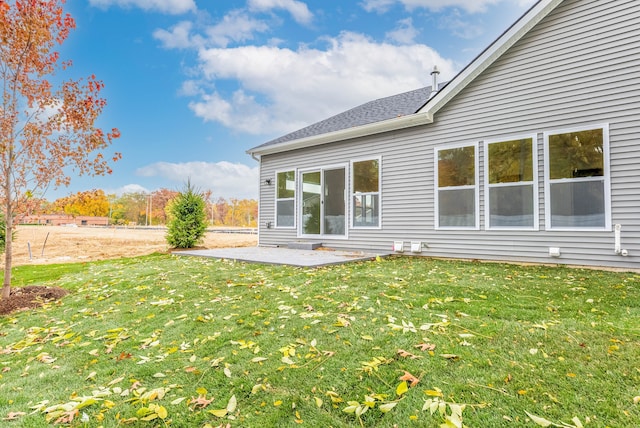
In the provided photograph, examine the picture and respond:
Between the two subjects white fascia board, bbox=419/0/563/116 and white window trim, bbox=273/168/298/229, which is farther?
white window trim, bbox=273/168/298/229

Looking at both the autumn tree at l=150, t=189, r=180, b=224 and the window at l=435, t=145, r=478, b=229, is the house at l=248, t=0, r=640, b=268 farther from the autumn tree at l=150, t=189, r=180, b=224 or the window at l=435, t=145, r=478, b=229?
the autumn tree at l=150, t=189, r=180, b=224

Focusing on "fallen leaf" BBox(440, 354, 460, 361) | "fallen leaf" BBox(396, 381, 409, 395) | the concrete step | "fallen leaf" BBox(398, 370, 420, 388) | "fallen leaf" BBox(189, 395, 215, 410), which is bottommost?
"fallen leaf" BBox(189, 395, 215, 410)

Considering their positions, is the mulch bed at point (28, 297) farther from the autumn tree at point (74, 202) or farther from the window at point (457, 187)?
the window at point (457, 187)

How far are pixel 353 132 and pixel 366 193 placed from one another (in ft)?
4.99

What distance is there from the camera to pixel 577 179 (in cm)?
530

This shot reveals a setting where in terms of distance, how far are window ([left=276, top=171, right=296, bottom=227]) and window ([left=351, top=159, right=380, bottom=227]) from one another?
2029 mm

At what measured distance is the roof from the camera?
5.87 meters

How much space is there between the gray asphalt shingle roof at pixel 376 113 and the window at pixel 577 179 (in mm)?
3015

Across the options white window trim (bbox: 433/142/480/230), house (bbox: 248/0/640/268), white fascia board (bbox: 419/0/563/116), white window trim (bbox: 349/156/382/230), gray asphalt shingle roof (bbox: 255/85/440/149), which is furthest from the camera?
gray asphalt shingle roof (bbox: 255/85/440/149)

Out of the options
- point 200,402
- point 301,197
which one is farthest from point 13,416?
point 301,197

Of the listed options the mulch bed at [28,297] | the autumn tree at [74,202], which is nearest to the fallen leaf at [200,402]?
the mulch bed at [28,297]

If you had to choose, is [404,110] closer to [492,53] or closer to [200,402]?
[492,53]

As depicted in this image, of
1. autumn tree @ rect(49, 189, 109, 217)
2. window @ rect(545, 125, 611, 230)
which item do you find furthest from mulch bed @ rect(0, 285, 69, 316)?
window @ rect(545, 125, 611, 230)

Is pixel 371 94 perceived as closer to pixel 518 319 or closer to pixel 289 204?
pixel 289 204
